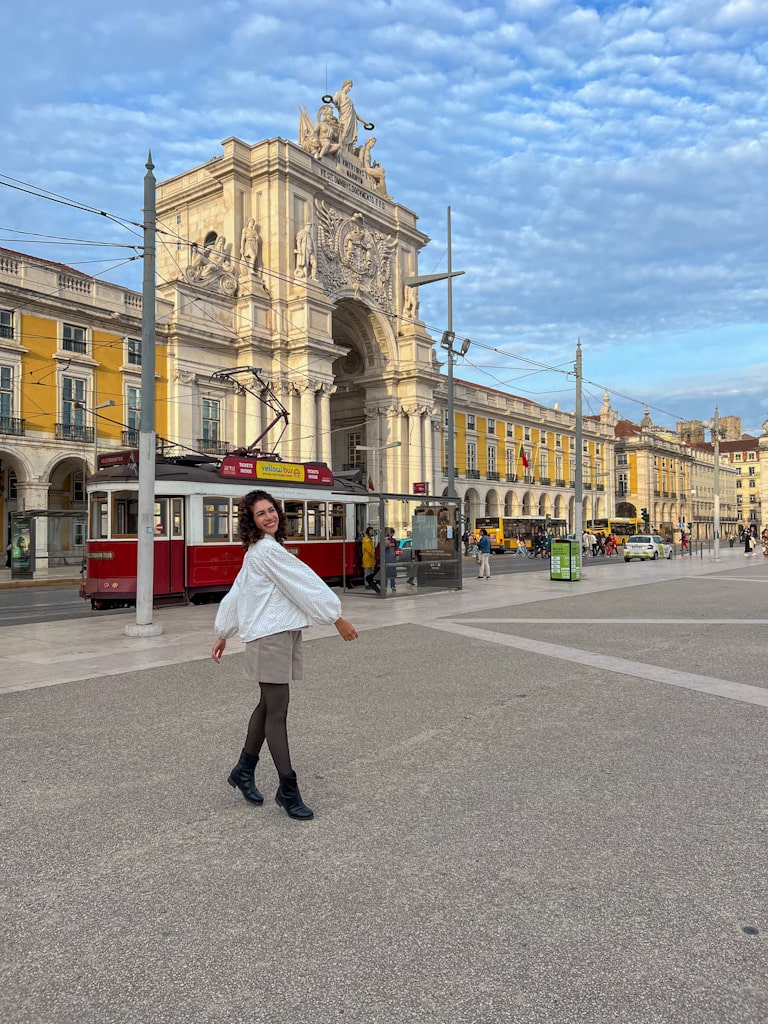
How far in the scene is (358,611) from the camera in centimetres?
1476

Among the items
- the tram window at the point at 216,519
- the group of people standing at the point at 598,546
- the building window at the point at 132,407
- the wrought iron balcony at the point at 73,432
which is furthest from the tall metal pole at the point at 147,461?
the group of people standing at the point at 598,546

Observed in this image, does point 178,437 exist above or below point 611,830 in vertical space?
above

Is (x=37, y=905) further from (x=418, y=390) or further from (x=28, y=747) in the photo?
(x=418, y=390)

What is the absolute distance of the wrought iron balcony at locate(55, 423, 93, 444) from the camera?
33.1 metres

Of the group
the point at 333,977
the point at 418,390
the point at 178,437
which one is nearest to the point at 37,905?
the point at 333,977

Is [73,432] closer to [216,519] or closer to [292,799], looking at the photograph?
[216,519]

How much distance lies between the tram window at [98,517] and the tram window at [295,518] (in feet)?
14.8

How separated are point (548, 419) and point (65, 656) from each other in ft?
228

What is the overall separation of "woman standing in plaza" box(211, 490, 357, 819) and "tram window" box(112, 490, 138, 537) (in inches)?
464

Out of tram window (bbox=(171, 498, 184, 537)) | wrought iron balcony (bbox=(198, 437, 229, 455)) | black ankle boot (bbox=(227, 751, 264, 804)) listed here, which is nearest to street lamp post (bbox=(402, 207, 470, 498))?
tram window (bbox=(171, 498, 184, 537))

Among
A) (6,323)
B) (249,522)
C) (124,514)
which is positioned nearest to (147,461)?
(124,514)

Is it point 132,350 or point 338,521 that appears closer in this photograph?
point 338,521

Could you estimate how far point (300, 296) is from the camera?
42688mm

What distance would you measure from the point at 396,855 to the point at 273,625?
4.47 ft
